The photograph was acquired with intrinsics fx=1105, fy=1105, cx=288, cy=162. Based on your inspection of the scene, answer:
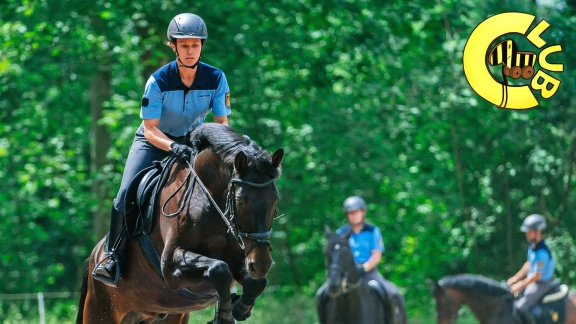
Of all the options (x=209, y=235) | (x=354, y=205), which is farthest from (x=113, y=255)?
(x=354, y=205)

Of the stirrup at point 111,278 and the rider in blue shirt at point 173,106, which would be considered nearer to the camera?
the rider in blue shirt at point 173,106

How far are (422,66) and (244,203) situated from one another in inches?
749

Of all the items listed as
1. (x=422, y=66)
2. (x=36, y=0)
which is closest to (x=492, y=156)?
(x=422, y=66)

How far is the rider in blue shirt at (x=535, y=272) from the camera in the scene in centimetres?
1753

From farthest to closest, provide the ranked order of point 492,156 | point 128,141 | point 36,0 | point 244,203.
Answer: point 492,156
point 128,141
point 36,0
point 244,203

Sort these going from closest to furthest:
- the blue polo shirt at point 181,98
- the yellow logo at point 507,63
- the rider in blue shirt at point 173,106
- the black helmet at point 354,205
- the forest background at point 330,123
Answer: the rider in blue shirt at point 173,106 < the blue polo shirt at point 181,98 < the yellow logo at point 507,63 < the black helmet at point 354,205 < the forest background at point 330,123

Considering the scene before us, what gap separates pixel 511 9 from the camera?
2141 cm

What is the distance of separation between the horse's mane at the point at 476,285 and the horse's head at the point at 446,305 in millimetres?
147

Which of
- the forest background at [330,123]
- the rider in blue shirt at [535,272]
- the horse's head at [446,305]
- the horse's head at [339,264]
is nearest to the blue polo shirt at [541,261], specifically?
the rider in blue shirt at [535,272]

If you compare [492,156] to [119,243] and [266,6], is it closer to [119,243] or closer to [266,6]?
[266,6]

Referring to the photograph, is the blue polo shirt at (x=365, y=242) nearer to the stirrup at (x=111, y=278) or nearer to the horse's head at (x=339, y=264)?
the horse's head at (x=339, y=264)

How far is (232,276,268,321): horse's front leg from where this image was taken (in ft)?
24.8

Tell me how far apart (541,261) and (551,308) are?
0.84 m

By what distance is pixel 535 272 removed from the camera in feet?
57.4
